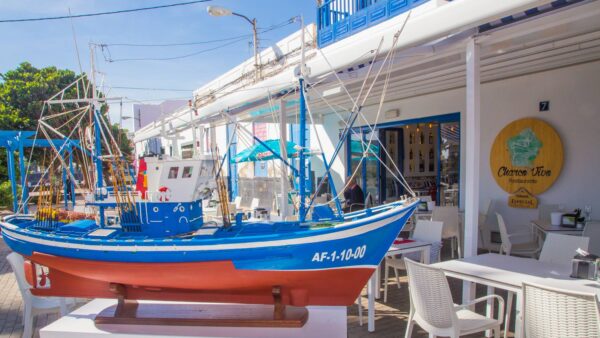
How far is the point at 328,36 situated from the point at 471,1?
4.18 metres

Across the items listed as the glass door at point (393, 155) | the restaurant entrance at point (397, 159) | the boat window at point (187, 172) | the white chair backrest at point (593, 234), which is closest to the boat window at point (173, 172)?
the boat window at point (187, 172)

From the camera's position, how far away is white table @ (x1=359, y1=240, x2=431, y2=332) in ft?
13.8

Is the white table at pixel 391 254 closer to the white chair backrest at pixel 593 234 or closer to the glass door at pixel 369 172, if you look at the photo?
the white chair backrest at pixel 593 234

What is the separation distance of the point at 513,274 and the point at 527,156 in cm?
479

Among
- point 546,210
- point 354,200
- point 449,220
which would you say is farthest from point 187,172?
point 546,210

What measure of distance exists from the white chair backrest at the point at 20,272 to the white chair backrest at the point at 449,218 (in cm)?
598

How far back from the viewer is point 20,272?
13.6ft

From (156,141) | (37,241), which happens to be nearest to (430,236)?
(37,241)

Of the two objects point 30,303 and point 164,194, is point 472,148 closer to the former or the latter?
point 164,194

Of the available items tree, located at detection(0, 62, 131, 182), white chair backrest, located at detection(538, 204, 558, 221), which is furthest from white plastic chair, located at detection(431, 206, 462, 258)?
tree, located at detection(0, 62, 131, 182)

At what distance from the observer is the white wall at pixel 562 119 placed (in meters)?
6.50

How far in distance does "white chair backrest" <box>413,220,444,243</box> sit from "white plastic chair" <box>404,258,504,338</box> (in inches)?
75.1

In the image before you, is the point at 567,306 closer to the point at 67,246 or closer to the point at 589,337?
the point at 589,337

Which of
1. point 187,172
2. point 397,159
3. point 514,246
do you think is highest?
point 397,159
